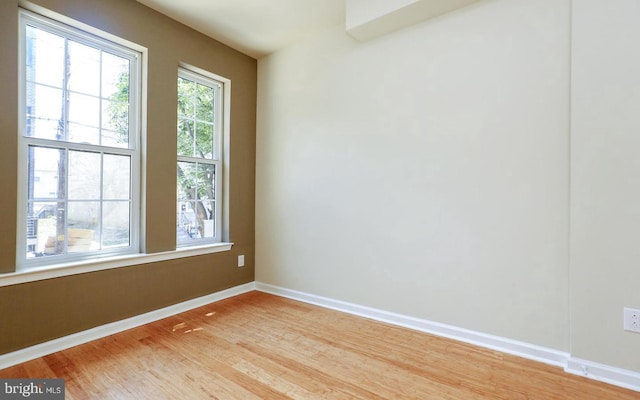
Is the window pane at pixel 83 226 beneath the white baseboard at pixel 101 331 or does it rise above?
above

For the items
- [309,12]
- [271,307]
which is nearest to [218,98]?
[309,12]

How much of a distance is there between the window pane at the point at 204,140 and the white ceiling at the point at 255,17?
0.94 metres

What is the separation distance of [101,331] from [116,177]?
126 cm

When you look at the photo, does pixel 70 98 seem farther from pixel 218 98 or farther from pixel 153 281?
pixel 153 281

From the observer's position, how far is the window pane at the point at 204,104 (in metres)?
3.33

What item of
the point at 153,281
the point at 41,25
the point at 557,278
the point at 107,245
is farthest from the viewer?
the point at 153,281

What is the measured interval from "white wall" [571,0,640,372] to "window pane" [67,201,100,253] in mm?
3502

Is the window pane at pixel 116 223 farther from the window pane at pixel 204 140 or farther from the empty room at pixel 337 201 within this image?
the window pane at pixel 204 140

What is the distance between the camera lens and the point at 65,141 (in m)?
2.36

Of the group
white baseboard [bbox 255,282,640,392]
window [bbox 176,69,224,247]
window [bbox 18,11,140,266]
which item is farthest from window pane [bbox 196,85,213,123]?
white baseboard [bbox 255,282,640,392]

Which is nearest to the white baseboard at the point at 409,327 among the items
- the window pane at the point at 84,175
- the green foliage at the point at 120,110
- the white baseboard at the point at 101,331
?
the white baseboard at the point at 101,331

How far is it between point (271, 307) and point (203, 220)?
3.94 feet

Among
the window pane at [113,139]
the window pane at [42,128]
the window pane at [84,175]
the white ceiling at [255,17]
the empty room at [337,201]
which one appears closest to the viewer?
the empty room at [337,201]

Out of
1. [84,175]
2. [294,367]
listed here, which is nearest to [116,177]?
[84,175]
